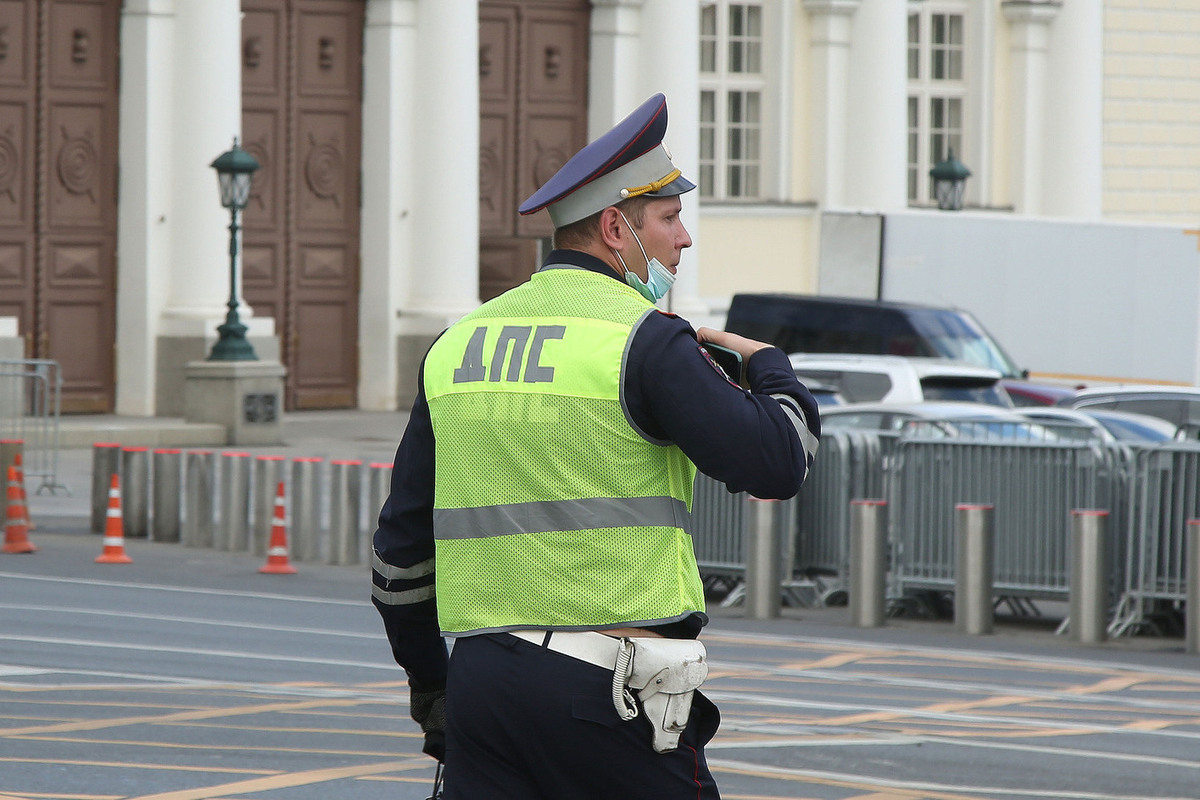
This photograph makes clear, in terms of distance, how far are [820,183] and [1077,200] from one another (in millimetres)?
5320

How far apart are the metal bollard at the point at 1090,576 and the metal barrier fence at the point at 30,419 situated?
34.3 feet

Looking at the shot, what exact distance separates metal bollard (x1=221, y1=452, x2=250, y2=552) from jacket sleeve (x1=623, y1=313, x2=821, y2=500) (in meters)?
12.3

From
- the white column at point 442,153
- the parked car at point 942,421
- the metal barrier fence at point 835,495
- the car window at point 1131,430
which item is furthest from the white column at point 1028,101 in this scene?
the metal barrier fence at point 835,495

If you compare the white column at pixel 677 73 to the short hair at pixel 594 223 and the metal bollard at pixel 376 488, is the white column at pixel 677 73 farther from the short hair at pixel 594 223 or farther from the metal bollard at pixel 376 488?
the short hair at pixel 594 223

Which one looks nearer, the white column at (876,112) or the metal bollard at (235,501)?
the metal bollard at (235,501)

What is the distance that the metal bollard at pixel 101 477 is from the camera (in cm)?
1670

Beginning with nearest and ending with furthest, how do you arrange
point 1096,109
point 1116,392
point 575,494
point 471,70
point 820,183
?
point 575,494, point 1116,392, point 471,70, point 820,183, point 1096,109

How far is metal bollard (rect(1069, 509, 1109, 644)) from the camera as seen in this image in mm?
12305

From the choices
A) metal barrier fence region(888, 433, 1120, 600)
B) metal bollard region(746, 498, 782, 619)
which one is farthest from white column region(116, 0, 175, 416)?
metal barrier fence region(888, 433, 1120, 600)

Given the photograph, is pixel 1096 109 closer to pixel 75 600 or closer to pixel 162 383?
pixel 162 383

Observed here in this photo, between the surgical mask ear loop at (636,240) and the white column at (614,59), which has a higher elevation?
A: the white column at (614,59)

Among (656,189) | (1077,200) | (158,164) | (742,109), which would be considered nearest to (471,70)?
(158,164)

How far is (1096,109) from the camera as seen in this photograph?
129 feet

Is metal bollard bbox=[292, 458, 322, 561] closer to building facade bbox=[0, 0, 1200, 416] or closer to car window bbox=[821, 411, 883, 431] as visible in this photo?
car window bbox=[821, 411, 883, 431]
